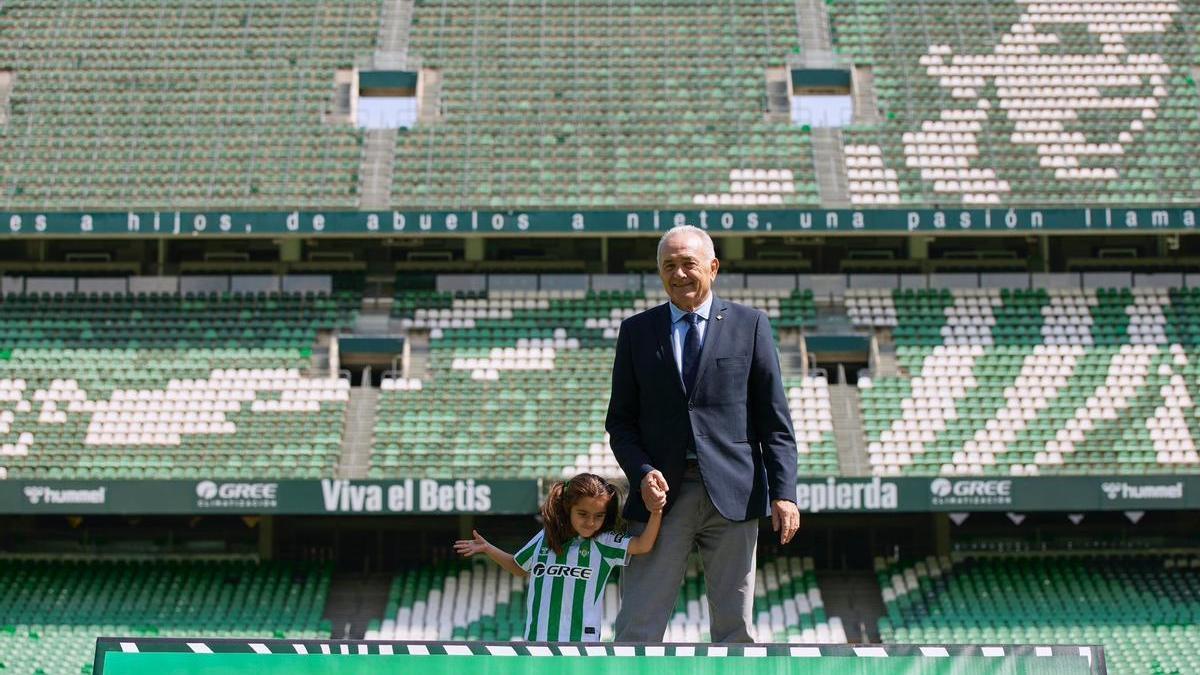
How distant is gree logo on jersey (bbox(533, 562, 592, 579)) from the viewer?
7.58m

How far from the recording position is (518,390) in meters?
26.5

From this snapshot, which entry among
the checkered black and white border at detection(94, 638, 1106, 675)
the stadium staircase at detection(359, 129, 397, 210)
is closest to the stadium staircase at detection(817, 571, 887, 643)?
the stadium staircase at detection(359, 129, 397, 210)

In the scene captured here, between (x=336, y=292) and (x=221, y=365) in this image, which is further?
(x=336, y=292)

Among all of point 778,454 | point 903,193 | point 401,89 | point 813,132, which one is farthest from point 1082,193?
point 778,454

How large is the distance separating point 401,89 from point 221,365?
8073 millimetres

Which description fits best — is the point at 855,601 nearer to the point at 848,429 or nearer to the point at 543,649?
the point at 848,429

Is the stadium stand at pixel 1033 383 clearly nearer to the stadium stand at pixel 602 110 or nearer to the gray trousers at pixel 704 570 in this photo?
the stadium stand at pixel 602 110

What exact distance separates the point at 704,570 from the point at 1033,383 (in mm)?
20848

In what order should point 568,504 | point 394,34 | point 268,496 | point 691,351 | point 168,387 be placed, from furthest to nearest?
point 394,34, point 168,387, point 268,496, point 568,504, point 691,351

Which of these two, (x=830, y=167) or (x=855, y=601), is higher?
(x=830, y=167)

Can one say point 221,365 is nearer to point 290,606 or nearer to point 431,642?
point 290,606

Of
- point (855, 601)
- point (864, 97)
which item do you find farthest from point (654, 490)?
point (864, 97)

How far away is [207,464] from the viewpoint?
981 inches

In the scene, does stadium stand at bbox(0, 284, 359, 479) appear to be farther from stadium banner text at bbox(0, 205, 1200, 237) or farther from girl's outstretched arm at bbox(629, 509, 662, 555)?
girl's outstretched arm at bbox(629, 509, 662, 555)
